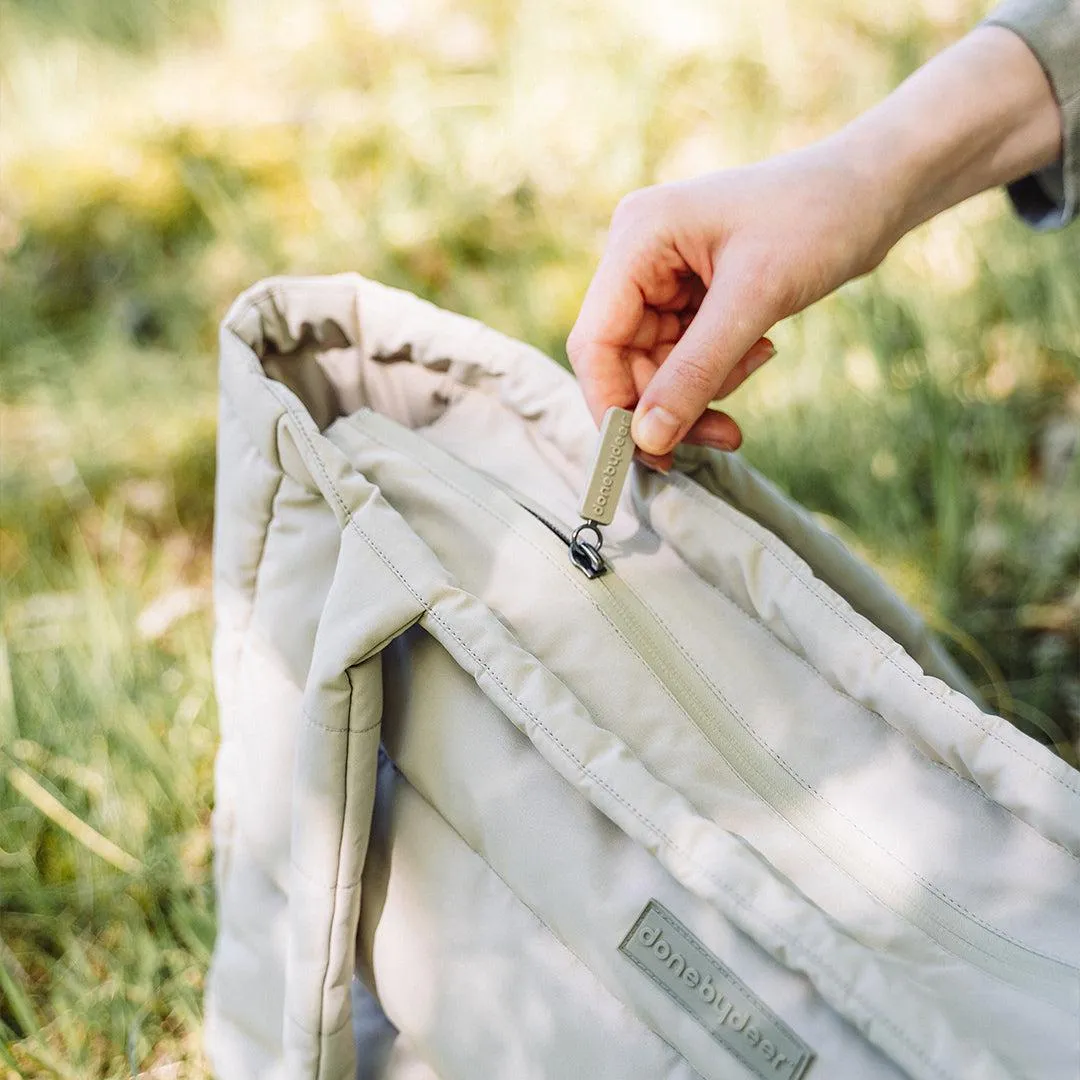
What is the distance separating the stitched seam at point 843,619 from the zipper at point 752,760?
10 cm

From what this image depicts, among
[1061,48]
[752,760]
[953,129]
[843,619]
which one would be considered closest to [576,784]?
[752,760]

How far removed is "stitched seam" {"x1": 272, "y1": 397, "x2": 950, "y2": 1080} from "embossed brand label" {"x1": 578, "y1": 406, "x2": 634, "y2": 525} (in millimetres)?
174

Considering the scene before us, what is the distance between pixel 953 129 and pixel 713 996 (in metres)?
0.90

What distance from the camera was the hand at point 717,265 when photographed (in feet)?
3.38

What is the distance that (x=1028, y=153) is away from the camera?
124 centimetres

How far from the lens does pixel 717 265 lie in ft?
3.47

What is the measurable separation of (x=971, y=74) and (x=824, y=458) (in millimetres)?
688

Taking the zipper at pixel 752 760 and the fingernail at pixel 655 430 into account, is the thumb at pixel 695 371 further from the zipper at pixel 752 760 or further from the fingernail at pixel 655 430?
the zipper at pixel 752 760

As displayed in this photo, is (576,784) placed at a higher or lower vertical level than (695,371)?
lower

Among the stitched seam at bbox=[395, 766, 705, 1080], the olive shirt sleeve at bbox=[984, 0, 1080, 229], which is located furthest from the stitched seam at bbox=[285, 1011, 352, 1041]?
the olive shirt sleeve at bbox=[984, 0, 1080, 229]

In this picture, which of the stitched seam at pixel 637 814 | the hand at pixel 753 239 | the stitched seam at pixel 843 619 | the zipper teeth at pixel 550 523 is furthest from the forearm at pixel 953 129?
the stitched seam at pixel 637 814

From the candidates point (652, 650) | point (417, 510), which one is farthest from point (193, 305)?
point (652, 650)

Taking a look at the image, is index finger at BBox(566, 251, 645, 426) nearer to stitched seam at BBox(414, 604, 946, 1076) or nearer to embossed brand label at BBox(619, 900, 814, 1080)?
stitched seam at BBox(414, 604, 946, 1076)

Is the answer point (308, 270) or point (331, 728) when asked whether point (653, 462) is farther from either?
point (308, 270)
